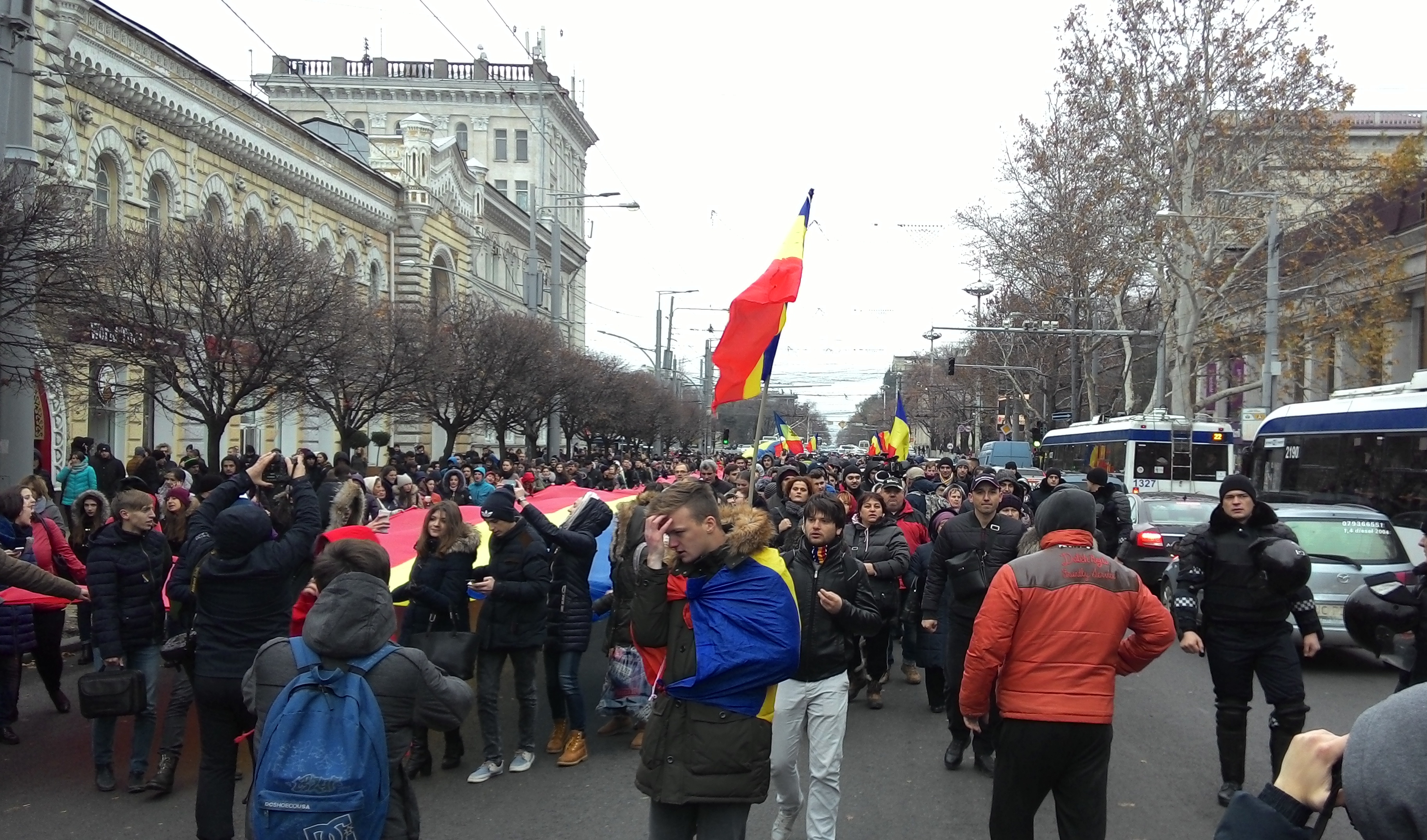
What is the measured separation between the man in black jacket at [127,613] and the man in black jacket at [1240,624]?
5.65 meters

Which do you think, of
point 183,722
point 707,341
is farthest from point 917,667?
point 707,341

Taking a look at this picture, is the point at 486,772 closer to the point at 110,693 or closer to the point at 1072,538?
the point at 110,693

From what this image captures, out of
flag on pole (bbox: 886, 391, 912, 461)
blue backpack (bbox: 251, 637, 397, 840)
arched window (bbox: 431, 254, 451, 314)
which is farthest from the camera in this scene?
arched window (bbox: 431, 254, 451, 314)

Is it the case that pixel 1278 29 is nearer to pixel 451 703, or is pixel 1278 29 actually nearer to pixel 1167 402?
pixel 1167 402

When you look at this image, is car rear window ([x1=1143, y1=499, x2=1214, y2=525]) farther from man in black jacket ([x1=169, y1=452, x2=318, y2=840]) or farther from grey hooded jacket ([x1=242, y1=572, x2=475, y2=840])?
grey hooded jacket ([x1=242, y1=572, x2=475, y2=840])

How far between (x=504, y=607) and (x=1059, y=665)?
141 inches

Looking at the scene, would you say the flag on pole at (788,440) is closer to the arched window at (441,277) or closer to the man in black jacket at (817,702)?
the arched window at (441,277)

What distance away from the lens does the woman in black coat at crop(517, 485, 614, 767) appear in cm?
748

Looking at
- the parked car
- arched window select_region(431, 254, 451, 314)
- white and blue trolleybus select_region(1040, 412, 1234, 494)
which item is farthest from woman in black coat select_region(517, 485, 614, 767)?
arched window select_region(431, 254, 451, 314)

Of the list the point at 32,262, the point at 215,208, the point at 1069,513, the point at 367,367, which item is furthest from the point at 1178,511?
the point at 215,208

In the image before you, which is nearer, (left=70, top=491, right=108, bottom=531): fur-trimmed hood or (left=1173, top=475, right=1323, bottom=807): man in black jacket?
(left=1173, top=475, right=1323, bottom=807): man in black jacket

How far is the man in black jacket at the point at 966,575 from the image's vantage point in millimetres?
7113

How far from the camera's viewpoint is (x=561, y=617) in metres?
7.54

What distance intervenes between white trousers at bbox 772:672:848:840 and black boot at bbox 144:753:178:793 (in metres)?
3.39
